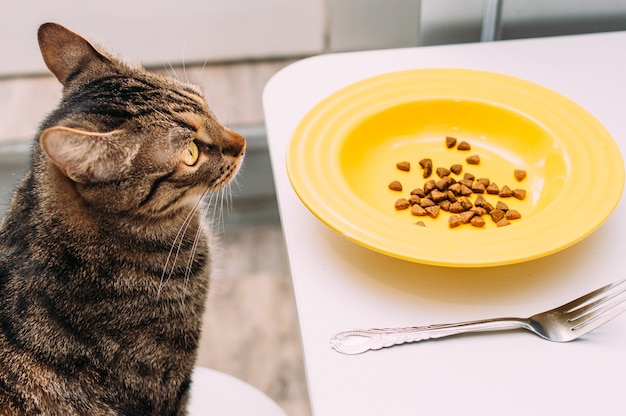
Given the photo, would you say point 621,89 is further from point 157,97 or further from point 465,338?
point 157,97

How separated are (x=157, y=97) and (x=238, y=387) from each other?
413mm

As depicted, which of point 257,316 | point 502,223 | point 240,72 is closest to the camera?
point 502,223

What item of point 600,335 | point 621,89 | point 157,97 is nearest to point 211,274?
point 157,97

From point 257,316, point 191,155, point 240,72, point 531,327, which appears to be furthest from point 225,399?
point 240,72

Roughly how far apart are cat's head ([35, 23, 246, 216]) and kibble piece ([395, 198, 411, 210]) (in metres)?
0.22

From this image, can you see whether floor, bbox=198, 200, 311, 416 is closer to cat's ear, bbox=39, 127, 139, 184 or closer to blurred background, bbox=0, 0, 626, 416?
blurred background, bbox=0, 0, 626, 416

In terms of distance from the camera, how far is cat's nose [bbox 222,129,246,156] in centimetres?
87

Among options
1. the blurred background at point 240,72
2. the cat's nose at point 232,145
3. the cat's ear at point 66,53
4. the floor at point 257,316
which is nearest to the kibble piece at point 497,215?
the cat's nose at point 232,145

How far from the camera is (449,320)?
2.27 feet

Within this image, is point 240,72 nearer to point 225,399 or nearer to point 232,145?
point 232,145

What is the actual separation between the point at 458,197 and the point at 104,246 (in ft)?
1.46

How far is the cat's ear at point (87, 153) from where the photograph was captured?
0.66 metres

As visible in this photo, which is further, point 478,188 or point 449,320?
point 478,188

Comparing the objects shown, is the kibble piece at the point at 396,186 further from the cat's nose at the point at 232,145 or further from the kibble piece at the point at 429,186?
the cat's nose at the point at 232,145
